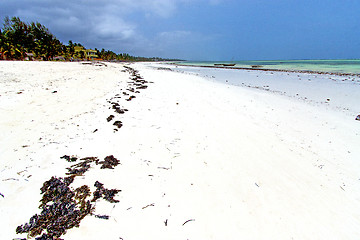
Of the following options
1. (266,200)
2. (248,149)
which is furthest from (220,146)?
(266,200)

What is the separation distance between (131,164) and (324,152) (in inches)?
217

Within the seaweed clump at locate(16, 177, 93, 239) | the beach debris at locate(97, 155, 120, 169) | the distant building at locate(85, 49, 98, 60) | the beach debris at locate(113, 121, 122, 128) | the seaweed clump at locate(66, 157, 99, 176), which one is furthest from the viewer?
the distant building at locate(85, 49, 98, 60)

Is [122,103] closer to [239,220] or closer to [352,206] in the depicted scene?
[239,220]

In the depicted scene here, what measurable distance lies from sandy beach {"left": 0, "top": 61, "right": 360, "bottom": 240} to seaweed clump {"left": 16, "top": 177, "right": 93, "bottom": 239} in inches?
3.8

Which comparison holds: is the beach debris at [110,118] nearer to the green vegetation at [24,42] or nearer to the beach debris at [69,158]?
the beach debris at [69,158]

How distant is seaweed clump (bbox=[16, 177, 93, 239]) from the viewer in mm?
2143

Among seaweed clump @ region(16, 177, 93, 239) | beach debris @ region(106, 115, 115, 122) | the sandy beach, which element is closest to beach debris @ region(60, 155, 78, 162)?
the sandy beach

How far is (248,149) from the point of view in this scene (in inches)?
178

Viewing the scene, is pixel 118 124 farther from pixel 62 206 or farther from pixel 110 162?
pixel 62 206

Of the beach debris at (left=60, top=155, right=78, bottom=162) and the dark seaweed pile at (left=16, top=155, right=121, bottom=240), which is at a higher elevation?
the beach debris at (left=60, top=155, right=78, bottom=162)

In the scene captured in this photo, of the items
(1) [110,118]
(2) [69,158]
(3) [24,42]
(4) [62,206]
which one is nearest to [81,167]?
(2) [69,158]

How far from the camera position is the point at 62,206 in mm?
2516

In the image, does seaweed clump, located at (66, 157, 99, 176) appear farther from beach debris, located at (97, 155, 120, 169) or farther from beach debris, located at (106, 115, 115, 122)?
beach debris, located at (106, 115, 115, 122)

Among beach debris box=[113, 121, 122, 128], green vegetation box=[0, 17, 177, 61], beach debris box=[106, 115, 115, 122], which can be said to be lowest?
beach debris box=[113, 121, 122, 128]
